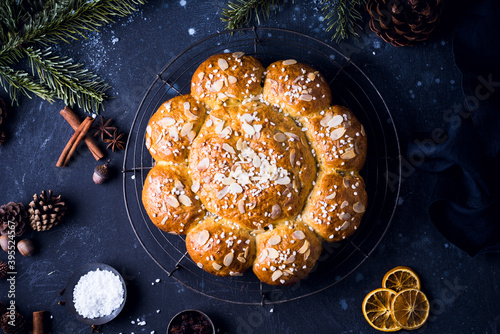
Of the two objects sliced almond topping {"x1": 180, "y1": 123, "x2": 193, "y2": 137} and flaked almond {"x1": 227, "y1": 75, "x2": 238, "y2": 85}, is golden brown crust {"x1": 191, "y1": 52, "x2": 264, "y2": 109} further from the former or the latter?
sliced almond topping {"x1": 180, "y1": 123, "x2": 193, "y2": 137}

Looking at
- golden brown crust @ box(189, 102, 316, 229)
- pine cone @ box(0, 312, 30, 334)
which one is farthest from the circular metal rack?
pine cone @ box(0, 312, 30, 334)

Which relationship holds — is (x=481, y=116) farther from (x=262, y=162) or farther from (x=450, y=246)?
(x=262, y=162)

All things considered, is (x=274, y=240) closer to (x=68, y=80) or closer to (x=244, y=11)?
(x=244, y=11)

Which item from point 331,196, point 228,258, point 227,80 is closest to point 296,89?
point 227,80

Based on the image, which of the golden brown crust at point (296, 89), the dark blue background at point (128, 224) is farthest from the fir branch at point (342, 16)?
the golden brown crust at point (296, 89)

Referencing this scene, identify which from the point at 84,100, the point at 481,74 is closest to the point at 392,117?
the point at 481,74

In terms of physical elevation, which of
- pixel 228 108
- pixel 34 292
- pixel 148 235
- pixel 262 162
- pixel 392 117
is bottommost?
pixel 34 292
